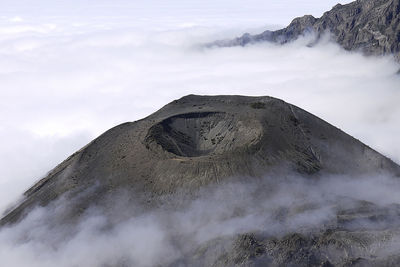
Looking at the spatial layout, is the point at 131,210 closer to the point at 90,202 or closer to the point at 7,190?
the point at 90,202

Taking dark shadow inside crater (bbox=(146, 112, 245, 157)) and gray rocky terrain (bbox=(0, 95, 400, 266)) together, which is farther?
dark shadow inside crater (bbox=(146, 112, 245, 157))

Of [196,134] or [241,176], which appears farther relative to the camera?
[196,134]

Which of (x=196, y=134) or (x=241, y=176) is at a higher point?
(x=196, y=134)

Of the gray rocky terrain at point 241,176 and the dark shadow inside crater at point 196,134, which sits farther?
the dark shadow inside crater at point 196,134
